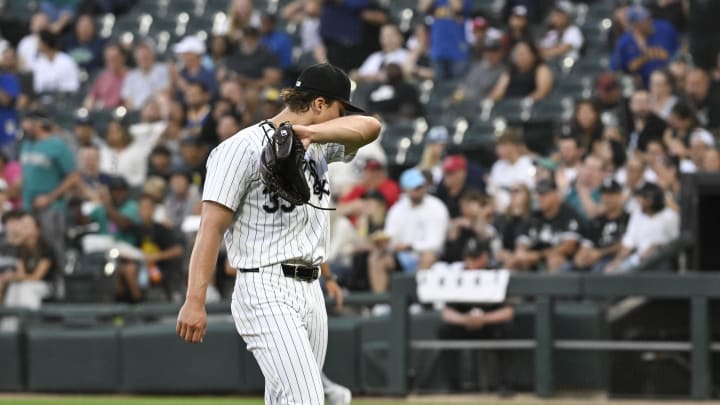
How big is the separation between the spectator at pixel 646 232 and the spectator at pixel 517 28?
11.2ft

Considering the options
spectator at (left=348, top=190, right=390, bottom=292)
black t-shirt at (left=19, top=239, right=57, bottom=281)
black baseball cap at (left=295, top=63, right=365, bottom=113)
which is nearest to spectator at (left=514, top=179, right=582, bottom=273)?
spectator at (left=348, top=190, right=390, bottom=292)

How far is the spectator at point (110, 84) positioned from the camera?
17.2 m

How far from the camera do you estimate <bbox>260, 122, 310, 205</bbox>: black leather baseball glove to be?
5.27 m

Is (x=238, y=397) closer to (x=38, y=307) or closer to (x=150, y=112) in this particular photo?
(x=38, y=307)

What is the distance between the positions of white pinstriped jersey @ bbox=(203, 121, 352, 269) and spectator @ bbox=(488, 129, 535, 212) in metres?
7.32

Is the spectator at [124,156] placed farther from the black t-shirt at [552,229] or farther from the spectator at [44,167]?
the black t-shirt at [552,229]

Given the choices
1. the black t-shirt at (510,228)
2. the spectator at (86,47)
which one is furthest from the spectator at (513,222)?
the spectator at (86,47)

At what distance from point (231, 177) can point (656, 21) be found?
390 inches

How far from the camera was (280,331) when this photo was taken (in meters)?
5.52

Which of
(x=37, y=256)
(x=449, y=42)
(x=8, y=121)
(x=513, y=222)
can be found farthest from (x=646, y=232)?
(x=8, y=121)

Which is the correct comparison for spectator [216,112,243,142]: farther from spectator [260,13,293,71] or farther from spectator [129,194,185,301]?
spectator [260,13,293,71]

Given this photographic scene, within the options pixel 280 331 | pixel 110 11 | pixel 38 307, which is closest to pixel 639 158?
pixel 38 307

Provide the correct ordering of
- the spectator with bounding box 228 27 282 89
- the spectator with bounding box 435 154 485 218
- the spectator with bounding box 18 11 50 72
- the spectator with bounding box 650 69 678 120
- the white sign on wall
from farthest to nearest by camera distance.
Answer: the spectator with bounding box 18 11 50 72
the spectator with bounding box 228 27 282 89
the spectator with bounding box 650 69 678 120
the spectator with bounding box 435 154 485 218
the white sign on wall

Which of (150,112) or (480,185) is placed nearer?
(480,185)
